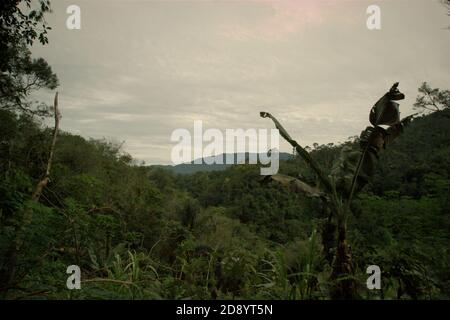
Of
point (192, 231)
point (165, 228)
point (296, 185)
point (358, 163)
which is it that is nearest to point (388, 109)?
point (358, 163)

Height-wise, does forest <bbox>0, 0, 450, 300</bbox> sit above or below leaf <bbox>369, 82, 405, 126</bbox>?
below

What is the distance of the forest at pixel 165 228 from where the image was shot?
3.09 meters

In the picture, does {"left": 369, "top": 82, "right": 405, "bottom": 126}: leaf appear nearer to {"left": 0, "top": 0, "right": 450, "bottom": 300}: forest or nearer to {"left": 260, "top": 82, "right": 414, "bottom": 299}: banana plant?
{"left": 260, "top": 82, "right": 414, "bottom": 299}: banana plant

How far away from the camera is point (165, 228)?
42.1 ft

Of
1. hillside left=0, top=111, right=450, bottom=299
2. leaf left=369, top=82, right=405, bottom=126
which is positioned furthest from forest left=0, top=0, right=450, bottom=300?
leaf left=369, top=82, right=405, bottom=126

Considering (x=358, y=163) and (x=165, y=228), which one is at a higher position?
(x=358, y=163)

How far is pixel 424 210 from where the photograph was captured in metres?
10.6

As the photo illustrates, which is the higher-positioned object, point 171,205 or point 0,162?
point 0,162

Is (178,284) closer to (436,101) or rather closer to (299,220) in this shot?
(436,101)

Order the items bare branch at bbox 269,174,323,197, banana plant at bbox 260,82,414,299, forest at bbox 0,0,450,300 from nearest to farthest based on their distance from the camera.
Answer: forest at bbox 0,0,450,300 → banana plant at bbox 260,82,414,299 → bare branch at bbox 269,174,323,197

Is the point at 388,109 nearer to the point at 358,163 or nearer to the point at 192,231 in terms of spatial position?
the point at 358,163

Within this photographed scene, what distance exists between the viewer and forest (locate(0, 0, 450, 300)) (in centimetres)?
309
